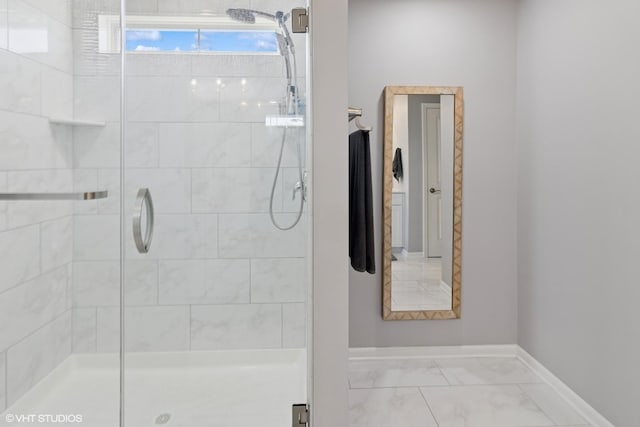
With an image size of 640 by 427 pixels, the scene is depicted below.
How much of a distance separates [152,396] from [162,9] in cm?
165

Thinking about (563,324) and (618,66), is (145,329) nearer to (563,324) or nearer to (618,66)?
(563,324)

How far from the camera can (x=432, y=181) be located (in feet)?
9.50

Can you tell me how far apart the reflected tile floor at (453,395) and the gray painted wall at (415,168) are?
2.67ft

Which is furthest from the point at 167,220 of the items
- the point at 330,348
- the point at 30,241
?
the point at 330,348

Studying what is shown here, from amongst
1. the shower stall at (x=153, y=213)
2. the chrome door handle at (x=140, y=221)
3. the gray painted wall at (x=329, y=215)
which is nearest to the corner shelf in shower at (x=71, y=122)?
the shower stall at (x=153, y=213)

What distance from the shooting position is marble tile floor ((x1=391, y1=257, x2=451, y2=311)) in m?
2.88

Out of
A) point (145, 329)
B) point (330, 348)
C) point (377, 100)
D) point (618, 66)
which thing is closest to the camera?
point (330, 348)

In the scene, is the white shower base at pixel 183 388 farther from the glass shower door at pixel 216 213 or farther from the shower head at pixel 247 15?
the shower head at pixel 247 15

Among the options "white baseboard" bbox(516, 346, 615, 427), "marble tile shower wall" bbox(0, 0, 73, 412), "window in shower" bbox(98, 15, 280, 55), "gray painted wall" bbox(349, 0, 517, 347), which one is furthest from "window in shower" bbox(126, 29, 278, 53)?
"white baseboard" bbox(516, 346, 615, 427)

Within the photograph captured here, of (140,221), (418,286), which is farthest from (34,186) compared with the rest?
(418,286)

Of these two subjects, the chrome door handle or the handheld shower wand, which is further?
the handheld shower wand

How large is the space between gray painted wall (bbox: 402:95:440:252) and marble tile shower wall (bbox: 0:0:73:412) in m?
2.08

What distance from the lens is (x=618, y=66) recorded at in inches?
76.1

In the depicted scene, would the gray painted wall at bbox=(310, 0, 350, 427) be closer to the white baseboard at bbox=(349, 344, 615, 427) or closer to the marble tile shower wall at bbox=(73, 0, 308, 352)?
the marble tile shower wall at bbox=(73, 0, 308, 352)
